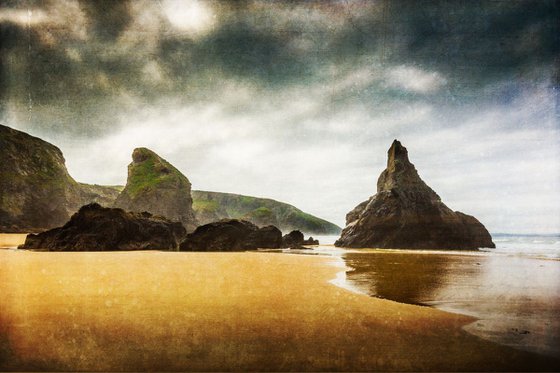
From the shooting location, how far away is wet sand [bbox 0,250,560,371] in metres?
4.13

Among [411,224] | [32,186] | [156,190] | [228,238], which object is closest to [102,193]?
[156,190]

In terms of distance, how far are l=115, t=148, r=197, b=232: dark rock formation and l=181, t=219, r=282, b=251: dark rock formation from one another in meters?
56.9

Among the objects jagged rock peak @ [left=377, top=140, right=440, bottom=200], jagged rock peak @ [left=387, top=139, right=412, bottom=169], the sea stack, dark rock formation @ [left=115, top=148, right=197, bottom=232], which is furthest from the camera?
dark rock formation @ [left=115, top=148, right=197, bottom=232]

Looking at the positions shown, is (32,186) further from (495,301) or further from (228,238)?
(495,301)

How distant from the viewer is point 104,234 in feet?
97.4

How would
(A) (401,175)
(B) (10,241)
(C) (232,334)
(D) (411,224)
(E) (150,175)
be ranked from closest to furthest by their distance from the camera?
(C) (232,334) < (B) (10,241) < (D) (411,224) < (A) (401,175) < (E) (150,175)

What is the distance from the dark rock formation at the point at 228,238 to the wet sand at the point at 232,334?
25.7 metres

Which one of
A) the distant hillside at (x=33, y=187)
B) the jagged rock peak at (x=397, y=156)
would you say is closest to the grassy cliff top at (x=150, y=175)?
the distant hillside at (x=33, y=187)

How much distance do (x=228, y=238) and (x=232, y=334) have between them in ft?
100

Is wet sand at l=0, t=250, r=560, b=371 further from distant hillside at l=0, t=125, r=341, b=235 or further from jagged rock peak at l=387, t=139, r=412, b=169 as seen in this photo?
distant hillside at l=0, t=125, r=341, b=235

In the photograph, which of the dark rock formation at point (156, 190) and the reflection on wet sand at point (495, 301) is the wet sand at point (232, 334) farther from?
the dark rock formation at point (156, 190)

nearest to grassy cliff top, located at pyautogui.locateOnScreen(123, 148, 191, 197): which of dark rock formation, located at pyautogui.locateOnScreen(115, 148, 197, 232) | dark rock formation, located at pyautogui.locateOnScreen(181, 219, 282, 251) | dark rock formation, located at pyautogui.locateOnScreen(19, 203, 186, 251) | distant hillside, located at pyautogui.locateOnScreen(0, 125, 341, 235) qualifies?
dark rock formation, located at pyautogui.locateOnScreen(115, 148, 197, 232)

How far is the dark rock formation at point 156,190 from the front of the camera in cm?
9019

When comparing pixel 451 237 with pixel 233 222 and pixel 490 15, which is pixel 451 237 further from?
pixel 490 15
